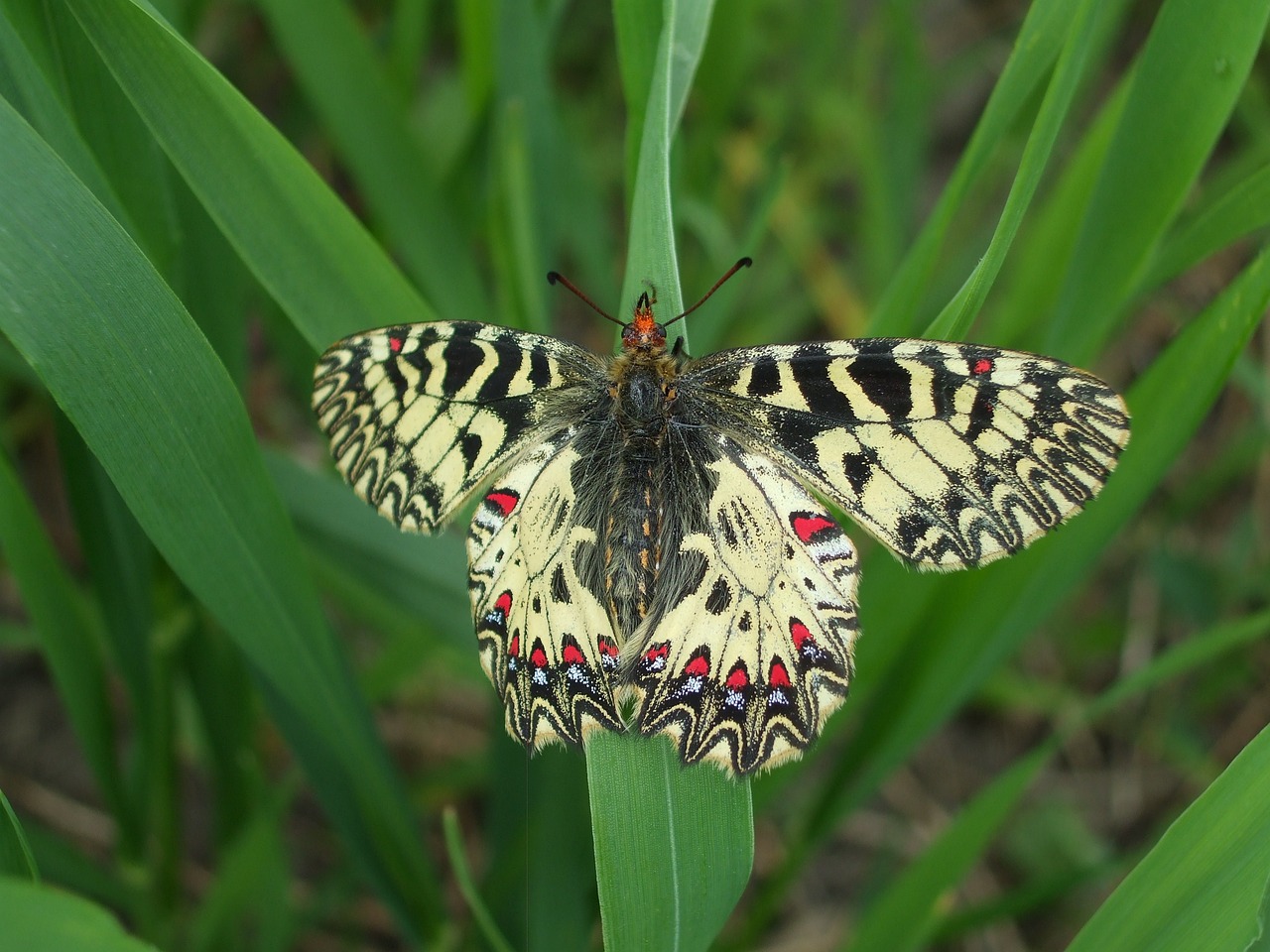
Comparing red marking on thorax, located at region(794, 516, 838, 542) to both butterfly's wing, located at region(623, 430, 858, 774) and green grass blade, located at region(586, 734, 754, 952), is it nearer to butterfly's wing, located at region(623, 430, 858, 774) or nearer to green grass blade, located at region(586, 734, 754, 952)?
butterfly's wing, located at region(623, 430, 858, 774)

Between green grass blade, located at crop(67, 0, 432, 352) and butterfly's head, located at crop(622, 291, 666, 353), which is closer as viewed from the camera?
green grass blade, located at crop(67, 0, 432, 352)

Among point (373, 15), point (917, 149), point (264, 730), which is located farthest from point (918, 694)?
point (373, 15)

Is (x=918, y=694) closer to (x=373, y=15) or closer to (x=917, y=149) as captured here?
(x=917, y=149)

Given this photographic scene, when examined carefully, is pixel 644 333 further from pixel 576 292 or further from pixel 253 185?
pixel 253 185

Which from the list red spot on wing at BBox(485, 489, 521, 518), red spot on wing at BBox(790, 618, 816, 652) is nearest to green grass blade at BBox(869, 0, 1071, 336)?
red spot on wing at BBox(790, 618, 816, 652)

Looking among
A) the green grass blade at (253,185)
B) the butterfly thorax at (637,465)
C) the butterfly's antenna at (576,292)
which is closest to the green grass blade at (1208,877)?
the butterfly thorax at (637,465)

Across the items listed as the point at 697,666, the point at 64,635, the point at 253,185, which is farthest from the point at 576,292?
the point at 64,635

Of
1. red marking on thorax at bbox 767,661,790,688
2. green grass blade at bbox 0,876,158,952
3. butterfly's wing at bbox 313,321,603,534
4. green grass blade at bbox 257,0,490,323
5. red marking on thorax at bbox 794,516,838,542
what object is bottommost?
green grass blade at bbox 0,876,158,952
